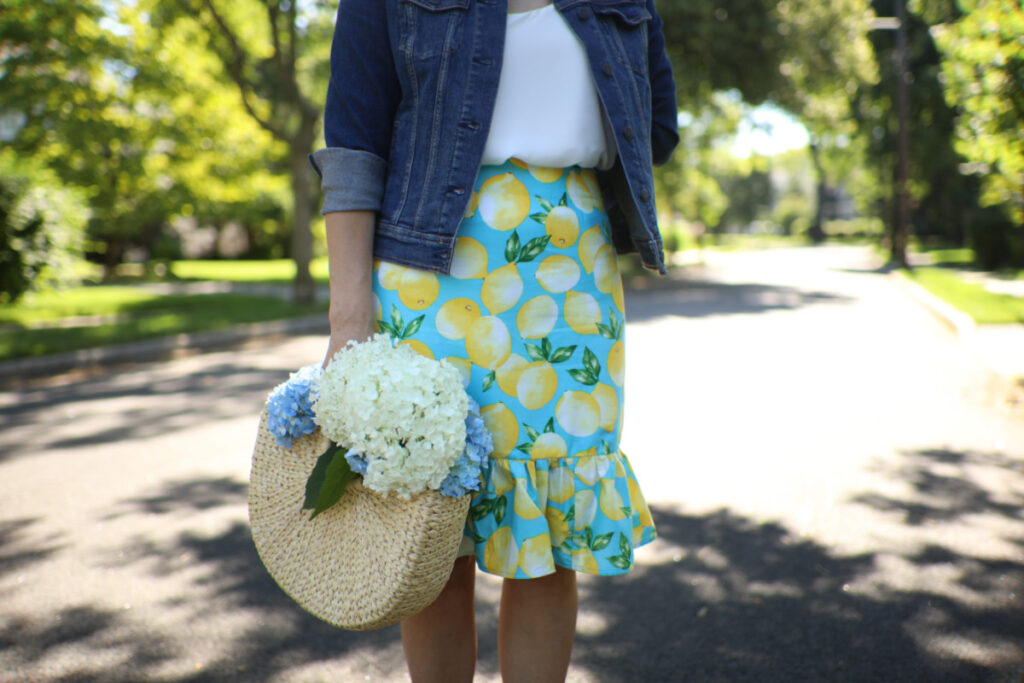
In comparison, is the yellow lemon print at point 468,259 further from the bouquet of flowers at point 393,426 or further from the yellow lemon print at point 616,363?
the yellow lemon print at point 616,363

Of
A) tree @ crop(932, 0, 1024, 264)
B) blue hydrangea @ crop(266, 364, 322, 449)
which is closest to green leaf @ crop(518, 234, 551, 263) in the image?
blue hydrangea @ crop(266, 364, 322, 449)

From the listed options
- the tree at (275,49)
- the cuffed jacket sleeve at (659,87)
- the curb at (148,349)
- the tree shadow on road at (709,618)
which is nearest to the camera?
the cuffed jacket sleeve at (659,87)

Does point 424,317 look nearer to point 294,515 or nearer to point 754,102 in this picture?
point 294,515

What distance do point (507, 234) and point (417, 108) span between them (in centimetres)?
30

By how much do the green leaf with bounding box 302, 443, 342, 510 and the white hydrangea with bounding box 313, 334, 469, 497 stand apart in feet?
0.17

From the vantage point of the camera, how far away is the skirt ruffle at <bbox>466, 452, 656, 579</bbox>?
1.59 meters

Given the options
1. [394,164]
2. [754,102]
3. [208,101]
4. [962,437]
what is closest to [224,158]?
[208,101]

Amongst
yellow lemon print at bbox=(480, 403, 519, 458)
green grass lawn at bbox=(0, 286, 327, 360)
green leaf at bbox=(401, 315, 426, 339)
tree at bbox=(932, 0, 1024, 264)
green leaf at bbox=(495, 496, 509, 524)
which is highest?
tree at bbox=(932, 0, 1024, 264)

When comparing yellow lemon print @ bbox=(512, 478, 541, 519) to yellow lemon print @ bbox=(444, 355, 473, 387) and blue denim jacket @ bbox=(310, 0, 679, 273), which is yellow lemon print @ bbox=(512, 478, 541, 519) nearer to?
yellow lemon print @ bbox=(444, 355, 473, 387)

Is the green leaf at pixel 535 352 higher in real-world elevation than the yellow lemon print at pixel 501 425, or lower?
higher

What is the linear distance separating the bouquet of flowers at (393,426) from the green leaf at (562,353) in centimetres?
21

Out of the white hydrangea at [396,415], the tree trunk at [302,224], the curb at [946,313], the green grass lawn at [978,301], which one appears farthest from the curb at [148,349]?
the green grass lawn at [978,301]

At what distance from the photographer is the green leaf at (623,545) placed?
5.44 feet

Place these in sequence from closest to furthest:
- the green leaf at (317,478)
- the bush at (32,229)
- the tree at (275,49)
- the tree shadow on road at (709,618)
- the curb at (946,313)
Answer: the green leaf at (317,478)
the tree shadow on road at (709,618)
the curb at (946,313)
the bush at (32,229)
the tree at (275,49)
